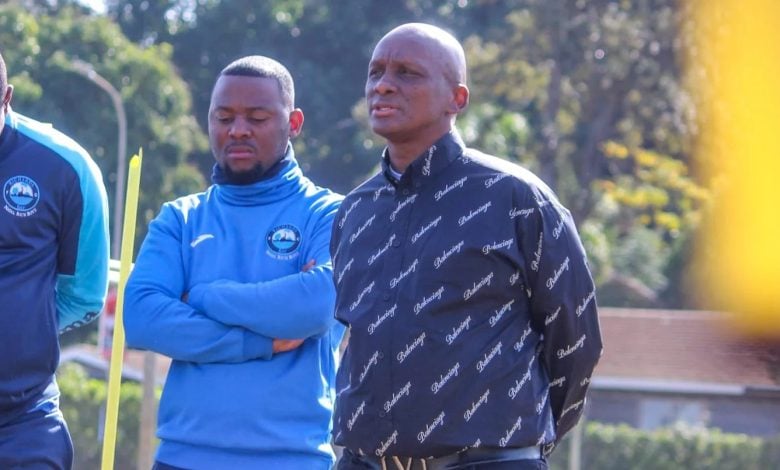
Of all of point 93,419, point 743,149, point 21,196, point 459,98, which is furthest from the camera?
point 93,419

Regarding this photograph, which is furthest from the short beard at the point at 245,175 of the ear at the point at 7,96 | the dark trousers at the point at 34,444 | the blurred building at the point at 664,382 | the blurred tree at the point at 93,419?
the blurred building at the point at 664,382

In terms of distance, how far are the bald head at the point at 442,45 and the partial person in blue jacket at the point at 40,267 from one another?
4.23 ft

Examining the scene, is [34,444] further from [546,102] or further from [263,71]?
[546,102]

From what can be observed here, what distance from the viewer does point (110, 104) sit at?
36.4 m

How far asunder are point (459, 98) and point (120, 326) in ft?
5.32

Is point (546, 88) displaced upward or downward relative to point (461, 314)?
downward

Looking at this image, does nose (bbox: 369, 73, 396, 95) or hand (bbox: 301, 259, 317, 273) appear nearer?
nose (bbox: 369, 73, 396, 95)

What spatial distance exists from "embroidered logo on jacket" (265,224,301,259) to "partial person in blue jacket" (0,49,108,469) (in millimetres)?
584

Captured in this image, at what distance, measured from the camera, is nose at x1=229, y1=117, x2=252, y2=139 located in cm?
504

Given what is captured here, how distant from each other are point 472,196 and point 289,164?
3.63 ft

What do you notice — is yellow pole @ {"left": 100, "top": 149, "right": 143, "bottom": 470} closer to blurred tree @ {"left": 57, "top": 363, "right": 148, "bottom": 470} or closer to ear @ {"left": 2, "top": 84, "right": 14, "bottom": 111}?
ear @ {"left": 2, "top": 84, "right": 14, "bottom": 111}

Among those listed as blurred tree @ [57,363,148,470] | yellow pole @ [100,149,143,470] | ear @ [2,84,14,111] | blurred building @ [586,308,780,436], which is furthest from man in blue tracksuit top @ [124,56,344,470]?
blurred building @ [586,308,780,436]

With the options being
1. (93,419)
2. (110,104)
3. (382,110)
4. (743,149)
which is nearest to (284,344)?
(382,110)

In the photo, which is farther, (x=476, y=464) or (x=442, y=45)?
(x=442, y=45)
